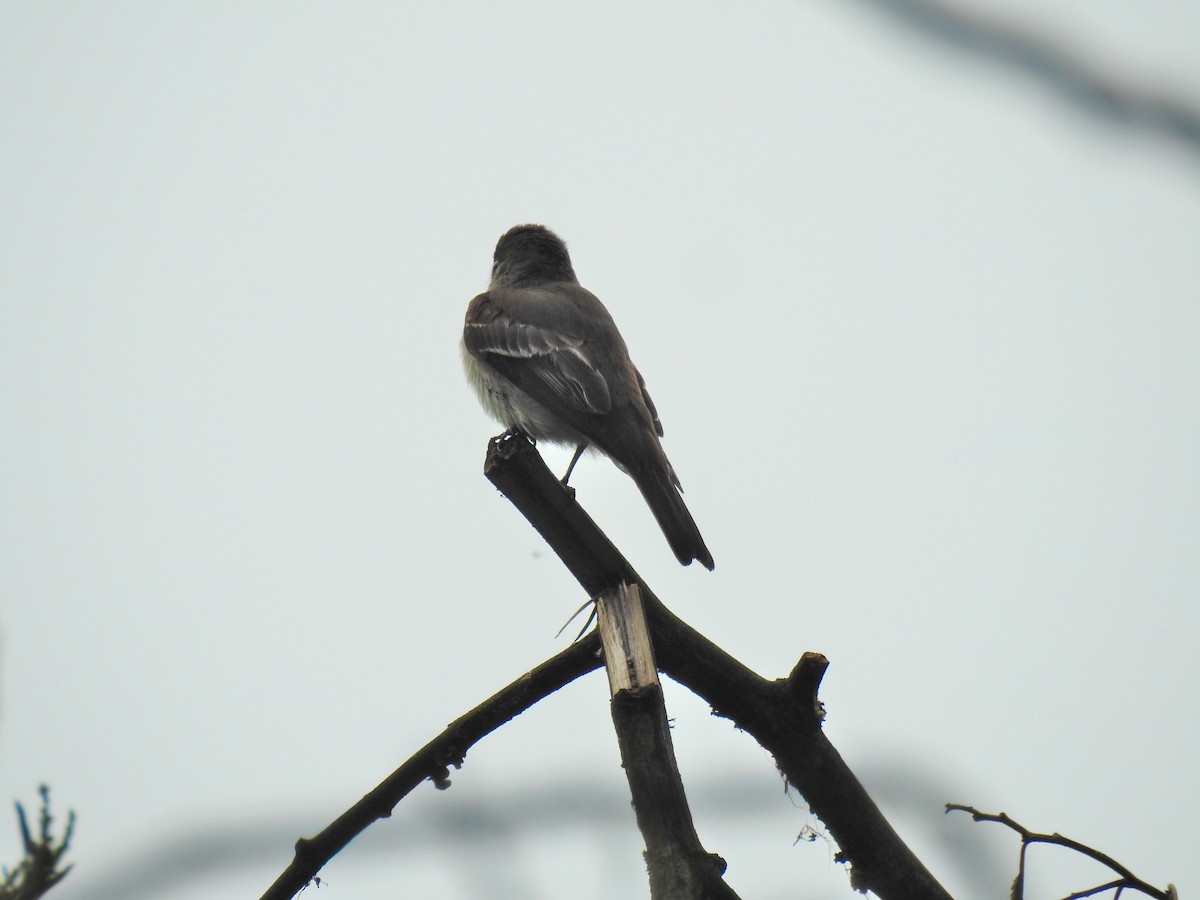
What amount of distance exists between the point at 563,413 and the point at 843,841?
4.05 m

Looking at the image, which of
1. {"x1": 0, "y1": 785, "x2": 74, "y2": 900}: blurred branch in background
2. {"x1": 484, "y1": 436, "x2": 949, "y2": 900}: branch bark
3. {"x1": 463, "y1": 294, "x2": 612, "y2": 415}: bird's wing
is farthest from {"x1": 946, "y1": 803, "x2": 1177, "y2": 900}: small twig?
{"x1": 463, "y1": 294, "x2": 612, "y2": 415}: bird's wing

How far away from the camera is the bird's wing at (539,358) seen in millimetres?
6898

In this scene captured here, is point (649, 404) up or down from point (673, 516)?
up

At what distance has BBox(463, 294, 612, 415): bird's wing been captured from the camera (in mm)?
6898

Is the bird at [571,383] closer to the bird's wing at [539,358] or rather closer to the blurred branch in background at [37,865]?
the bird's wing at [539,358]

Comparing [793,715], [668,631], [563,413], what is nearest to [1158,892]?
[793,715]

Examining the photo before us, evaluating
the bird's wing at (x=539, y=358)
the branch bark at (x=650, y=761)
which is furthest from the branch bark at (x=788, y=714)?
the bird's wing at (x=539, y=358)

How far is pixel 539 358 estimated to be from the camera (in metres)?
7.29

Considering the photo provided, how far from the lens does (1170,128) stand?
4.84ft

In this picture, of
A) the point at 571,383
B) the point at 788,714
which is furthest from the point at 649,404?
the point at 788,714

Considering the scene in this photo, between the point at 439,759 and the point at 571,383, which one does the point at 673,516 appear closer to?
the point at 571,383

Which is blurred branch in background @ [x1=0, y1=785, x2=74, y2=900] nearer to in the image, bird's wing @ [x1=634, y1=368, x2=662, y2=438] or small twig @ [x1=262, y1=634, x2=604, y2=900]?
small twig @ [x1=262, y1=634, x2=604, y2=900]

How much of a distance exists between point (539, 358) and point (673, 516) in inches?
72.3

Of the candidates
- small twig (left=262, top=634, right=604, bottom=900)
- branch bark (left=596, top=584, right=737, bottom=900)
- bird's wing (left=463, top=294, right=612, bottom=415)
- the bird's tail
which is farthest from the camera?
bird's wing (left=463, top=294, right=612, bottom=415)
